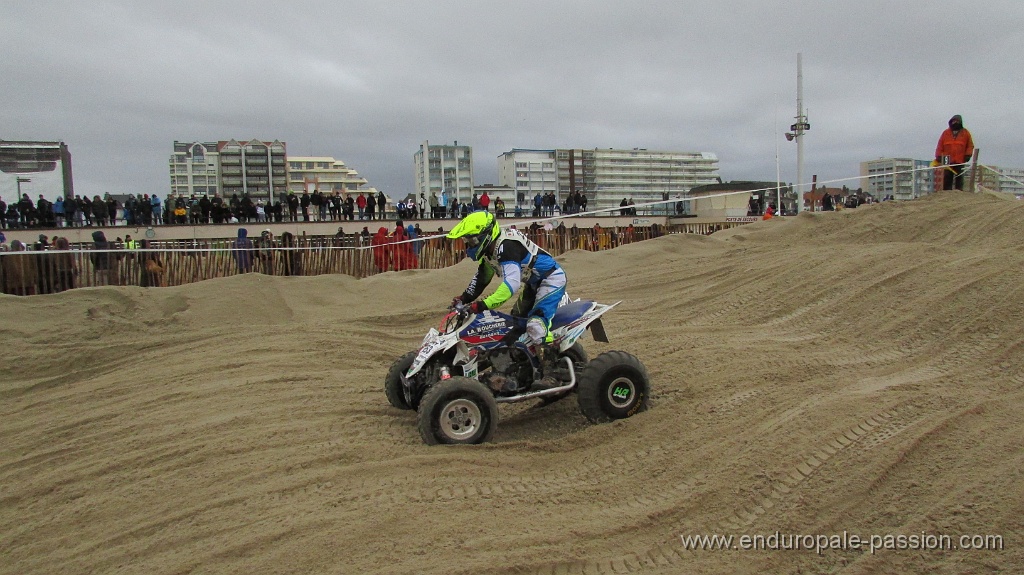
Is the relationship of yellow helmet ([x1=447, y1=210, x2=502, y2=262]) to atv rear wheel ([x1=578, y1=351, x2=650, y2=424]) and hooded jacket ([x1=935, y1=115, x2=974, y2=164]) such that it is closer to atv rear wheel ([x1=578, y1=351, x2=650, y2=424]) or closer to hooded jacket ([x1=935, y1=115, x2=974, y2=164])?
atv rear wheel ([x1=578, y1=351, x2=650, y2=424])

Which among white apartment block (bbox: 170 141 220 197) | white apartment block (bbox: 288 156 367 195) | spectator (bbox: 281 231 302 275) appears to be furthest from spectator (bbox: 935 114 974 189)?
white apartment block (bbox: 288 156 367 195)

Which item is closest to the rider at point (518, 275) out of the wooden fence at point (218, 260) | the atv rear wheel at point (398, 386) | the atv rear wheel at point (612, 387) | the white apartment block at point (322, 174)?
the atv rear wheel at point (612, 387)

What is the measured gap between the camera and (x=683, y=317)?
10312mm

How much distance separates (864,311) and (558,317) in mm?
5046

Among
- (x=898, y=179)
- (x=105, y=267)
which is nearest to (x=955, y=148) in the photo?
(x=898, y=179)

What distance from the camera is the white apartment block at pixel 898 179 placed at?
1728cm

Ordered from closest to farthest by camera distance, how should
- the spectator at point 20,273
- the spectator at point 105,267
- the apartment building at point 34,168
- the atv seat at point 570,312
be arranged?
1. the atv seat at point 570,312
2. the spectator at point 20,273
3. the spectator at point 105,267
4. the apartment building at point 34,168

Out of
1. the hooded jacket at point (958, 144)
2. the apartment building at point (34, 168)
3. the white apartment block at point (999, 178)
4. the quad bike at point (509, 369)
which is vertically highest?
the apartment building at point (34, 168)

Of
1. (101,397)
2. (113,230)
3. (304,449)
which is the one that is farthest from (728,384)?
(113,230)

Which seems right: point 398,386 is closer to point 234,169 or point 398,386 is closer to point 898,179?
point 898,179

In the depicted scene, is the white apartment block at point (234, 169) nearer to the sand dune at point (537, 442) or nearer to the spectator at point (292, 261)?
the spectator at point (292, 261)

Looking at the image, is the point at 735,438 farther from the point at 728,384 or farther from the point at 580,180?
the point at 580,180

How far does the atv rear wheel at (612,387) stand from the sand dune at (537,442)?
189 millimetres

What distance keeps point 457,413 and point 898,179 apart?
67.7ft
